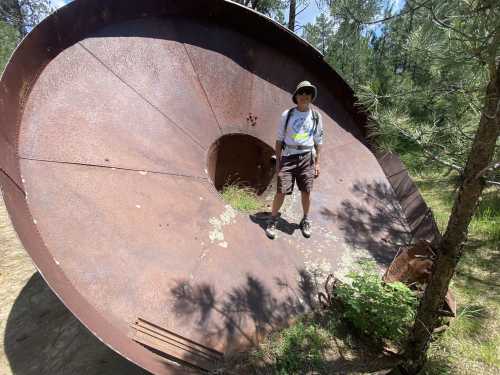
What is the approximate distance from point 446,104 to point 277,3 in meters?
7.27

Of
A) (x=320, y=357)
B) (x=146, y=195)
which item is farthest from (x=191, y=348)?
(x=146, y=195)

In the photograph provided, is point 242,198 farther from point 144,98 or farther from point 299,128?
point 144,98

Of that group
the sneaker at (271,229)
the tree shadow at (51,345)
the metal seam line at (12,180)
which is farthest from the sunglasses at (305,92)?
the tree shadow at (51,345)

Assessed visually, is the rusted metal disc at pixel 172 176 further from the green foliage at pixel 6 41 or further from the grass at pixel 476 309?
the green foliage at pixel 6 41

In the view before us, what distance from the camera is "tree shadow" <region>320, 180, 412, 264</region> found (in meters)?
3.23

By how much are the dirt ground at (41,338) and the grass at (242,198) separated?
1630 millimetres

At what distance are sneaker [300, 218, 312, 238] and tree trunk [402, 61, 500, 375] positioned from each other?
3.85ft

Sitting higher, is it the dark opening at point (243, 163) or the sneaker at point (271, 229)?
the dark opening at point (243, 163)

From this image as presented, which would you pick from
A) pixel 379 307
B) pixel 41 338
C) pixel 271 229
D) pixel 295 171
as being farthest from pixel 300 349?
pixel 41 338

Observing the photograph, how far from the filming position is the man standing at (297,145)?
9.38ft

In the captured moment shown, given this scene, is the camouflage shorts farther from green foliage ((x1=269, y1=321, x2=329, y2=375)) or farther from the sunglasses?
green foliage ((x1=269, y1=321, x2=329, y2=375))

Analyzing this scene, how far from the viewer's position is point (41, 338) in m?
2.52

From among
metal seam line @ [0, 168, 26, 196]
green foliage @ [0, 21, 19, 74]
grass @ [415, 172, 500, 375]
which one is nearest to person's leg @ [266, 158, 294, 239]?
grass @ [415, 172, 500, 375]

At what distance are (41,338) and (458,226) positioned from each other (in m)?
2.89
